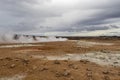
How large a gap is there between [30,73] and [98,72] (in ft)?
15.9

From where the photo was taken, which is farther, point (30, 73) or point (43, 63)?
point (43, 63)

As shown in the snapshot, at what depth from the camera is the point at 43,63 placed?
19.9m

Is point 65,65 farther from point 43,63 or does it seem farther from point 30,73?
point 30,73

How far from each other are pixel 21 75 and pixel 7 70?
5.32ft

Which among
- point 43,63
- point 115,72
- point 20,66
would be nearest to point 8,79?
point 20,66

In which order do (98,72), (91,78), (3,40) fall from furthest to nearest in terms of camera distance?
(3,40)
(98,72)
(91,78)

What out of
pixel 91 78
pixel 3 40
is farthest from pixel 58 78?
pixel 3 40

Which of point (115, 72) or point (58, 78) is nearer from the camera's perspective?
point (58, 78)

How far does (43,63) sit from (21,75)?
287cm

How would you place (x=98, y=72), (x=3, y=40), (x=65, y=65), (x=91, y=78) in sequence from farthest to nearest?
(x=3, y=40) < (x=65, y=65) < (x=98, y=72) < (x=91, y=78)

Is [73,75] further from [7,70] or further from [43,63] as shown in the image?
[7,70]

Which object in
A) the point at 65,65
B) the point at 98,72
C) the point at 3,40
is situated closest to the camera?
the point at 98,72

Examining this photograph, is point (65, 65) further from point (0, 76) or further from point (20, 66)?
point (0, 76)

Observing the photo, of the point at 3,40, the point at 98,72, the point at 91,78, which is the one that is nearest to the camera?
the point at 91,78
